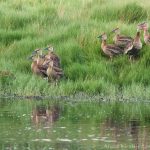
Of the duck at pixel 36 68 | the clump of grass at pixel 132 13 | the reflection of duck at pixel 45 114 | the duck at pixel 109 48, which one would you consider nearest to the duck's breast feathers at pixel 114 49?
the duck at pixel 109 48

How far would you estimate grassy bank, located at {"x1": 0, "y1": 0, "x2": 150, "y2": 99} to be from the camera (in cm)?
1659

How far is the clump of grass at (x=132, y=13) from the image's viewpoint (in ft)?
63.8

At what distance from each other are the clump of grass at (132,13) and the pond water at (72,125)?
14.3ft

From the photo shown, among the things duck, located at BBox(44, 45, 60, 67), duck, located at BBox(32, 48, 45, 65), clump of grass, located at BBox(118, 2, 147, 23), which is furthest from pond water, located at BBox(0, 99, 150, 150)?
clump of grass, located at BBox(118, 2, 147, 23)

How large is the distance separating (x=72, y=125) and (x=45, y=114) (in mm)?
1443

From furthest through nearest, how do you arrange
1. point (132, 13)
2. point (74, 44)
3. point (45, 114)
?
point (132, 13), point (74, 44), point (45, 114)

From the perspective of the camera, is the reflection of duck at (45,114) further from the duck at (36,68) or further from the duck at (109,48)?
the duck at (109,48)

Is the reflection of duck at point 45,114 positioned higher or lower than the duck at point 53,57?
lower

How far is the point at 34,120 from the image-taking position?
43.5ft

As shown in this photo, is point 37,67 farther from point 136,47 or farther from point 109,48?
point 136,47

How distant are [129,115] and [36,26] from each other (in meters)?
6.01

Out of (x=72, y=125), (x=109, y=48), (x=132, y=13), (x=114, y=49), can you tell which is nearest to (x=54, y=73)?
(x=109, y=48)

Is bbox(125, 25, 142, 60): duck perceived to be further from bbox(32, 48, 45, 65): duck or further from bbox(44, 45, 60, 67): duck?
bbox(32, 48, 45, 65): duck

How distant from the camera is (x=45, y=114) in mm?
14102
